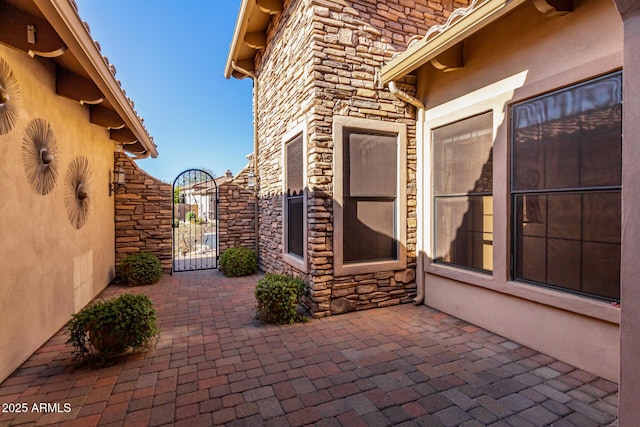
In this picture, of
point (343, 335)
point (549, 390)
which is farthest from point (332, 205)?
point (549, 390)

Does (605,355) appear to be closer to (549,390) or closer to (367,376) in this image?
(549,390)

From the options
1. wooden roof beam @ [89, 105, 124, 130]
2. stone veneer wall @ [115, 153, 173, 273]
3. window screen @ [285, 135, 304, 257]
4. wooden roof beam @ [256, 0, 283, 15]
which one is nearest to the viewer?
window screen @ [285, 135, 304, 257]

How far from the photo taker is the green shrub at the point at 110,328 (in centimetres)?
300

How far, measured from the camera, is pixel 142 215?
276 inches

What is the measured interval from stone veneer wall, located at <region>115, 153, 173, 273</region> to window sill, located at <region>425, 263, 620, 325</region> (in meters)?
5.85

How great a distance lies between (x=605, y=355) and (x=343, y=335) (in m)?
2.35

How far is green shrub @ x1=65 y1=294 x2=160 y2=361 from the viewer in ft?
9.84

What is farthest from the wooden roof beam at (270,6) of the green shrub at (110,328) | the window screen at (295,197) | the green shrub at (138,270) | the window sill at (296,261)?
the green shrub at (138,270)

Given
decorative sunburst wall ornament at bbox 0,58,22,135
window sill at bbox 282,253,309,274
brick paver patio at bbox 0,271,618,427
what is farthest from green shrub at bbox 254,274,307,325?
decorative sunburst wall ornament at bbox 0,58,22,135

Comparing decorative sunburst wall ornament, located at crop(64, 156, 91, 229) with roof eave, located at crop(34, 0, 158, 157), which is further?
decorative sunburst wall ornament, located at crop(64, 156, 91, 229)

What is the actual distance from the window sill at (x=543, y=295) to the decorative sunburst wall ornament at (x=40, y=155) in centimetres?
482

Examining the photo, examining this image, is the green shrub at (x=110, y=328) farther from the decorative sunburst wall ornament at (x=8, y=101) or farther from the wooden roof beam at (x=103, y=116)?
the wooden roof beam at (x=103, y=116)

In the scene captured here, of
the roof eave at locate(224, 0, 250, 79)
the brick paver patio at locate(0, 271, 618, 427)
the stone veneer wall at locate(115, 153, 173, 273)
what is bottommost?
the brick paver patio at locate(0, 271, 618, 427)

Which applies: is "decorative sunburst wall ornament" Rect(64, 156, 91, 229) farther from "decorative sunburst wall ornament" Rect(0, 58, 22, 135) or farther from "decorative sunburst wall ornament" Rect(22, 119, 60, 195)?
"decorative sunburst wall ornament" Rect(0, 58, 22, 135)
